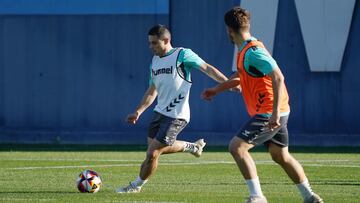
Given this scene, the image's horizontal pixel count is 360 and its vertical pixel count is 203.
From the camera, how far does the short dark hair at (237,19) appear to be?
11.0 m

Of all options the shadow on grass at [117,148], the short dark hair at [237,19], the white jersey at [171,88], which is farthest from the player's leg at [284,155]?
the shadow on grass at [117,148]

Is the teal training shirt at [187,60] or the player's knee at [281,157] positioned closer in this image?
the player's knee at [281,157]

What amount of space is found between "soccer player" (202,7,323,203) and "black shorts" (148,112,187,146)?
2199 millimetres

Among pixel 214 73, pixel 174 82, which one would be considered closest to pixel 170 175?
pixel 174 82

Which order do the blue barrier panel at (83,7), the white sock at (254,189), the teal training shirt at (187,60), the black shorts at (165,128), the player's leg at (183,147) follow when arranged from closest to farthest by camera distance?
the white sock at (254,189) < the black shorts at (165,128) < the teal training shirt at (187,60) < the player's leg at (183,147) < the blue barrier panel at (83,7)

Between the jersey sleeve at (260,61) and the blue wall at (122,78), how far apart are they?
49.3 ft

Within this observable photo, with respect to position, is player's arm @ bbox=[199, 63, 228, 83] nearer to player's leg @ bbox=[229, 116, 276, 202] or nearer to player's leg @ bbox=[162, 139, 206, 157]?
player's leg @ bbox=[162, 139, 206, 157]

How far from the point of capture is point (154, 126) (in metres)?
13.5

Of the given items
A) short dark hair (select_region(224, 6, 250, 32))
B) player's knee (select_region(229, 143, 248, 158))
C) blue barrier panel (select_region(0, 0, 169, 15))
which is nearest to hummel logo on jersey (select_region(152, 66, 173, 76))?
short dark hair (select_region(224, 6, 250, 32))

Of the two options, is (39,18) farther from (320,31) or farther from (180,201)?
(180,201)

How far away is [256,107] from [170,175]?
5.44 meters

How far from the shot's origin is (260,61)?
10.9m

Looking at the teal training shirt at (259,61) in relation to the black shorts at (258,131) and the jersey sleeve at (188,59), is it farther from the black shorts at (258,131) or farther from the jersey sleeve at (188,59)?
the jersey sleeve at (188,59)

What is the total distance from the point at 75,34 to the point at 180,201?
1584 cm
